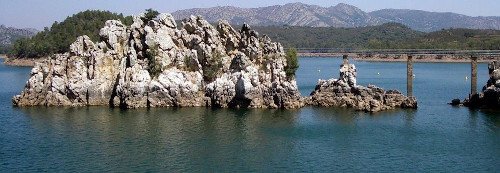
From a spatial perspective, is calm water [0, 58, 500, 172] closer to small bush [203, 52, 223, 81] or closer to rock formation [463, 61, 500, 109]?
rock formation [463, 61, 500, 109]

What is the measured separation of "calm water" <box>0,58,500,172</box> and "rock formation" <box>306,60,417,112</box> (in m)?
2.66

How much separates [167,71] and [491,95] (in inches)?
1792

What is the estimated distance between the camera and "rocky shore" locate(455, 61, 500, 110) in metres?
80.6

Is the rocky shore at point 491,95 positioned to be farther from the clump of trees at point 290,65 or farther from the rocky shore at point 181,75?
the clump of trees at point 290,65

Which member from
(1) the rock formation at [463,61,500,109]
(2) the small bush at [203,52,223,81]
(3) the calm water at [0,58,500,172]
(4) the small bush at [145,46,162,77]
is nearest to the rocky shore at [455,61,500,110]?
(1) the rock formation at [463,61,500,109]

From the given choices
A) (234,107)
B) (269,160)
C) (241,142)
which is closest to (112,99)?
(234,107)

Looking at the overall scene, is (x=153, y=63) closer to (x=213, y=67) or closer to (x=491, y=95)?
(x=213, y=67)

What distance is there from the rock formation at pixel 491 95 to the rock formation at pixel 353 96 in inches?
363

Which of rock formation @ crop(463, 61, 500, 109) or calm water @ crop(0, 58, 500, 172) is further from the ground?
rock formation @ crop(463, 61, 500, 109)

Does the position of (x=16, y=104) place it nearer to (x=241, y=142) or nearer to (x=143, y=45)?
(x=143, y=45)

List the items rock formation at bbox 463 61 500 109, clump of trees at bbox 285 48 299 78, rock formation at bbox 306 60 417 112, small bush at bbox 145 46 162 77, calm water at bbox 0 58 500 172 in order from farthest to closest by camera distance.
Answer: clump of trees at bbox 285 48 299 78 < small bush at bbox 145 46 162 77 < rock formation at bbox 306 60 417 112 < rock formation at bbox 463 61 500 109 < calm water at bbox 0 58 500 172

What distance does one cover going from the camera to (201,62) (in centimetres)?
8738

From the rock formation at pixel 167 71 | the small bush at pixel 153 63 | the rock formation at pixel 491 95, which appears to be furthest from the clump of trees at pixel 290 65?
the rock formation at pixel 491 95

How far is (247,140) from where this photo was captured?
61.8 m
